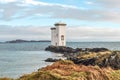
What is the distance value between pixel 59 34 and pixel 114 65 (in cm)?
6073

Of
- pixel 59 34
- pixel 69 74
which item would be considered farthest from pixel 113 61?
pixel 59 34

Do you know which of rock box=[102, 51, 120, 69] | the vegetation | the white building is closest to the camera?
the vegetation

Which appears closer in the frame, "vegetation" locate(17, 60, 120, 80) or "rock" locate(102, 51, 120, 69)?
"vegetation" locate(17, 60, 120, 80)

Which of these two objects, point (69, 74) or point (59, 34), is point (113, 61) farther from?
point (59, 34)

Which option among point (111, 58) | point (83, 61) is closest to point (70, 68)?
point (111, 58)

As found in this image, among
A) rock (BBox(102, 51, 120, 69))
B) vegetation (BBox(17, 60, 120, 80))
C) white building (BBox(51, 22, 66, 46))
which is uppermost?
white building (BBox(51, 22, 66, 46))

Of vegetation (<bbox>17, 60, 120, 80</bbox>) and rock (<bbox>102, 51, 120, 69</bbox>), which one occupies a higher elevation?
vegetation (<bbox>17, 60, 120, 80</bbox>)

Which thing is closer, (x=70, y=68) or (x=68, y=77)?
(x=68, y=77)

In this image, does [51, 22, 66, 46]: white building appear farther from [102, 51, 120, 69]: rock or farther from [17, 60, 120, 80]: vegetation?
[17, 60, 120, 80]: vegetation

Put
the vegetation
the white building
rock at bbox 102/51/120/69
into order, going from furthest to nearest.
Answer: the white building → rock at bbox 102/51/120/69 → the vegetation

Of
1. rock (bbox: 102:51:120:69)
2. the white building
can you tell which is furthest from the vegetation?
the white building

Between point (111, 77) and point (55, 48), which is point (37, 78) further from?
point (55, 48)

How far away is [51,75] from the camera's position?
1460 cm

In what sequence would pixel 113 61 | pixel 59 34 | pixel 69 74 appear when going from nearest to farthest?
pixel 69 74 → pixel 113 61 → pixel 59 34
